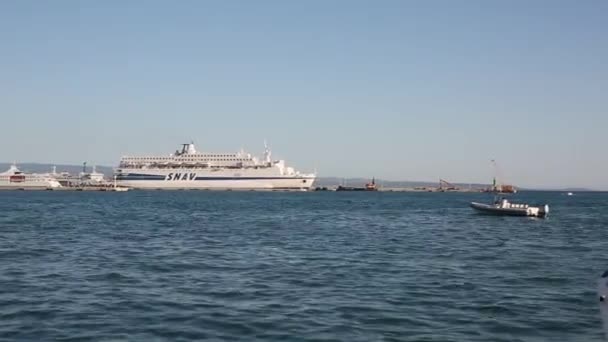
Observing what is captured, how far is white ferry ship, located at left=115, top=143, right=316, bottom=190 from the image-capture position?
178m

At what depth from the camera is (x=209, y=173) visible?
584 ft

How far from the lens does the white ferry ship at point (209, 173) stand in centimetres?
17775

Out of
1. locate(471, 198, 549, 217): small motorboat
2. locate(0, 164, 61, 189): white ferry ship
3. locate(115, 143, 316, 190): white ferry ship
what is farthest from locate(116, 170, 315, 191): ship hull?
locate(471, 198, 549, 217): small motorboat

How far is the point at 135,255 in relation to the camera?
27.4 metres

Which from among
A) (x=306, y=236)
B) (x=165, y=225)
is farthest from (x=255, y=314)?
(x=165, y=225)

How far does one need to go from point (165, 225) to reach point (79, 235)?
1074 centimetres

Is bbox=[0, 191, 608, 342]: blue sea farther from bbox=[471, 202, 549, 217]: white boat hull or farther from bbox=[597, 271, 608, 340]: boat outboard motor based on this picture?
bbox=[471, 202, 549, 217]: white boat hull

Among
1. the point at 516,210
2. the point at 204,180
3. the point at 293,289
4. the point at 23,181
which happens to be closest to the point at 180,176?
the point at 204,180

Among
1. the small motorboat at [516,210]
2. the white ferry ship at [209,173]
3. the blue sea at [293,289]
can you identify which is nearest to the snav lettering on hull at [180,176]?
the white ferry ship at [209,173]

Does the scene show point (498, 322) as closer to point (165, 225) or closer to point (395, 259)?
point (395, 259)

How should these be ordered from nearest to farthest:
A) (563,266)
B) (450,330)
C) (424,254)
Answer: (450,330), (563,266), (424,254)

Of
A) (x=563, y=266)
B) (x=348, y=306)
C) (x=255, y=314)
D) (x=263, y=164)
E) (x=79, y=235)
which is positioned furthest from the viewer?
(x=263, y=164)

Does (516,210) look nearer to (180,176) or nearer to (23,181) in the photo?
(180,176)

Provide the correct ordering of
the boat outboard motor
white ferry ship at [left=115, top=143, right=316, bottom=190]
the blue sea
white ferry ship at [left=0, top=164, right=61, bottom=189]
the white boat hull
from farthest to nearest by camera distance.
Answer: white ferry ship at [left=0, top=164, right=61, bottom=189], white ferry ship at [left=115, top=143, right=316, bottom=190], the white boat hull, the blue sea, the boat outboard motor
